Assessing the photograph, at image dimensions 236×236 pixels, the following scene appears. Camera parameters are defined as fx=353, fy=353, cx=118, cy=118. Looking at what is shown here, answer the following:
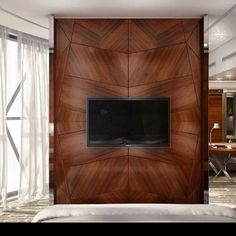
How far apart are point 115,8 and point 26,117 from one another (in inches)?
94.7

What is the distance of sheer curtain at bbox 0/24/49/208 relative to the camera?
5555mm

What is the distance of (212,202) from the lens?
550 centimetres

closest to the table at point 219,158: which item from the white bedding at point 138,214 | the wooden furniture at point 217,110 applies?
the wooden furniture at point 217,110

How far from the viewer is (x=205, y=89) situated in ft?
15.5

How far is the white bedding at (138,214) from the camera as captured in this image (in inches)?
91.4

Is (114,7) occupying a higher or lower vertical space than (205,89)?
higher

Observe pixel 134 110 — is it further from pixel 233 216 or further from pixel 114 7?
pixel 233 216

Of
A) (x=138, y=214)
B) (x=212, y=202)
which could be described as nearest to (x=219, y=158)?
(x=212, y=202)

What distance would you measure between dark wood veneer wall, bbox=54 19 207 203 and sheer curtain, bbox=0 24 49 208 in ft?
3.55

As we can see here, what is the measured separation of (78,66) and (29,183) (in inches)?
85.3

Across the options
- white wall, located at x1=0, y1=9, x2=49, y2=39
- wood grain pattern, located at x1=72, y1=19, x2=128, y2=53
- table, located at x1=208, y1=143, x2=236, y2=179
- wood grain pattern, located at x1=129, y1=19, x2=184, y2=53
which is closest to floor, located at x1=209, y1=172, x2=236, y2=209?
table, located at x1=208, y1=143, x2=236, y2=179

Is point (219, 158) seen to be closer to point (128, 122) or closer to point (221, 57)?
point (221, 57)

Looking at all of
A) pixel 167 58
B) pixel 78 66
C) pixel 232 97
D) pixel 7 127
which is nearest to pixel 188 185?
pixel 167 58

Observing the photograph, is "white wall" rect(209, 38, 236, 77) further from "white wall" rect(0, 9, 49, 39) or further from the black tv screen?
"white wall" rect(0, 9, 49, 39)
